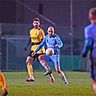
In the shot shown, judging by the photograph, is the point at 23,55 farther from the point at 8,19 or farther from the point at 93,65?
the point at 93,65

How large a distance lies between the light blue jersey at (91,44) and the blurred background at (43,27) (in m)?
24.7

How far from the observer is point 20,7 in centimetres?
4359

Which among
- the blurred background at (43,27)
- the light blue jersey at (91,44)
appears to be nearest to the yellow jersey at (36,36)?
the light blue jersey at (91,44)

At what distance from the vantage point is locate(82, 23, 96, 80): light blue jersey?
1066 centimetres

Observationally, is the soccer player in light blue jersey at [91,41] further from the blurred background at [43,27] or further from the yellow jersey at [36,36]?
the blurred background at [43,27]

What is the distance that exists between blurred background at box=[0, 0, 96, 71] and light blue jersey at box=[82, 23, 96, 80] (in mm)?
24666

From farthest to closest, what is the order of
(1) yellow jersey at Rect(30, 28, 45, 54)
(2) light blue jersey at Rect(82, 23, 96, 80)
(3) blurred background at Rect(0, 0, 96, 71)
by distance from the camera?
(3) blurred background at Rect(0, 0, 96, 71)
(1) yellow jersey at Rect(30, 28, 45, 54)
(2) light blue jersey at Rect(82, 23, 96, 80)

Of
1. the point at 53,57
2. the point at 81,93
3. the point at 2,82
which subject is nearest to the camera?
the point at 2,82

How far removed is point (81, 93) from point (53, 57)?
202 inches

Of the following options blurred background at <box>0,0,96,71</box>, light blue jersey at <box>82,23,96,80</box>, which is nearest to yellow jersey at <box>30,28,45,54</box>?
light blue jersey at <box>82,23,96,80</box>

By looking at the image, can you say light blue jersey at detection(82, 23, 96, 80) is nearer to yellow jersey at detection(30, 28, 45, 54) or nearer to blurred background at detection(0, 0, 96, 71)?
yellow jersey at detection(30, 28, 45, 54)

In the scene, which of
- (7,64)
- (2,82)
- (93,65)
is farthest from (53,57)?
(7,64)

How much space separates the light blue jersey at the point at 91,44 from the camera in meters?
10.7

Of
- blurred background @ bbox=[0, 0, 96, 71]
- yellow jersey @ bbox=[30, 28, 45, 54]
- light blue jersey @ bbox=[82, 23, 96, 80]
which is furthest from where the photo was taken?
blurred background @ bbox=[0, 0, 96, 71]
